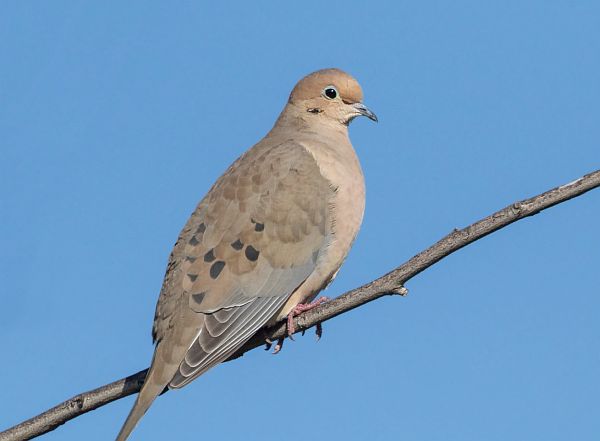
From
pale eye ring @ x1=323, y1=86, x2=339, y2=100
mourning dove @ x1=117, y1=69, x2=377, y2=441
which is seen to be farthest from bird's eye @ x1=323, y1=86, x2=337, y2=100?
mourning dove @ x1=117, y1=69, x2=377, y2=441

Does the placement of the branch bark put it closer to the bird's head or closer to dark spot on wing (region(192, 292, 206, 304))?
dark spot on wing (region(192, 292, 206, 304))

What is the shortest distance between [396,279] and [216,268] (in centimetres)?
139

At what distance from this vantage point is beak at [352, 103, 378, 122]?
19.5 feet

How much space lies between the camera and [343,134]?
5.96 metres

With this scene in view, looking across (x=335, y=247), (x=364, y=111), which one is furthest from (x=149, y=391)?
(x=364, y=111)

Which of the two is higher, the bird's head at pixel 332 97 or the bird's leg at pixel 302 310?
the bird's head at pixel 332 97

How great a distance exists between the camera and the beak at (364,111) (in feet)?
19.5

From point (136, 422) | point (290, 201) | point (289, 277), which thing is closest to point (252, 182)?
point (290, 201)

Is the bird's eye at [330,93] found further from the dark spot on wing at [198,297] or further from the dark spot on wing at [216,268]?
the dark spot on wing at [198,297]

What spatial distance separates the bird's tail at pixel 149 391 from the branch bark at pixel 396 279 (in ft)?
0.29

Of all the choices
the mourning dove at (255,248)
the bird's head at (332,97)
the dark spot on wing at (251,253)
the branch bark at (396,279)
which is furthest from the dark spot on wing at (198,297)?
the bird's head at (332,97)

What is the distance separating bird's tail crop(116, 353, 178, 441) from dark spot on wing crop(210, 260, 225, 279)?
2.00 ft

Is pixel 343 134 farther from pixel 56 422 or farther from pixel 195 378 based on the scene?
pixel 56 422

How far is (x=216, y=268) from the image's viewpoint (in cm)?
492
